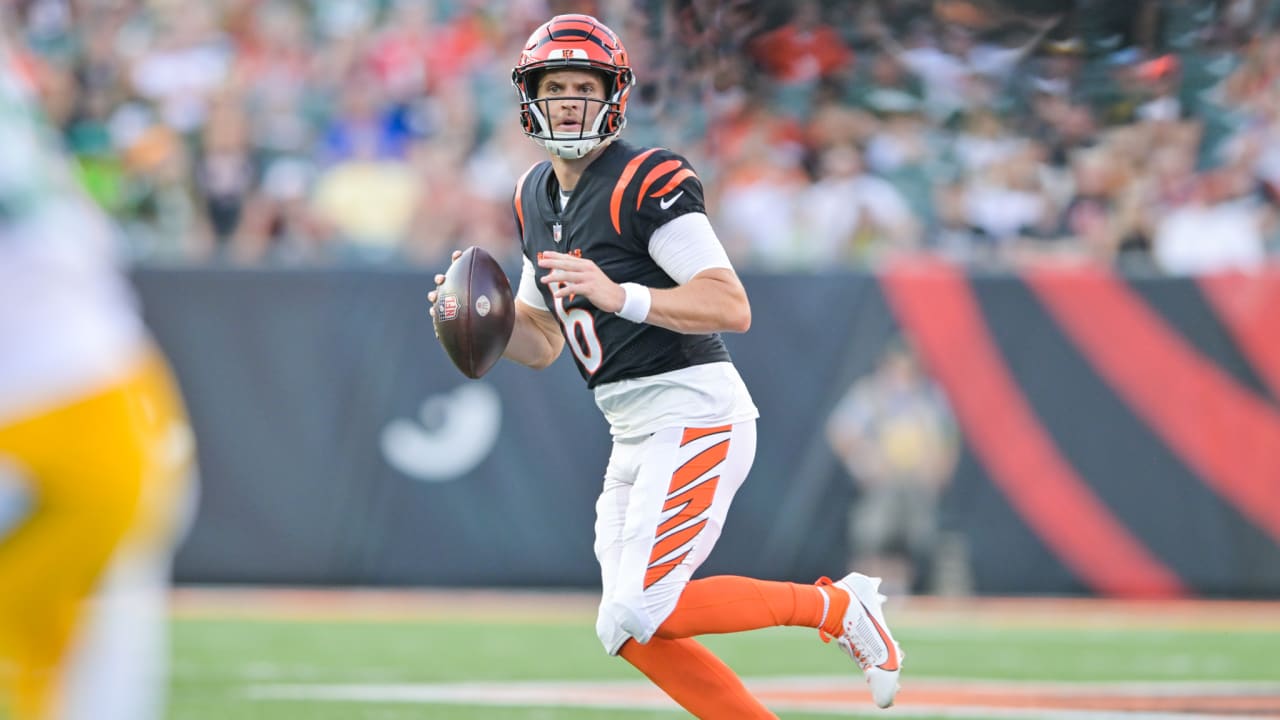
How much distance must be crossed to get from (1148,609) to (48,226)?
25.3 ft

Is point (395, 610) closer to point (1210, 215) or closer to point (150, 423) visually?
point (1210, 215)

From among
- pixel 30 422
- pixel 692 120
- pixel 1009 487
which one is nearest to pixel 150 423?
pixel 30 422

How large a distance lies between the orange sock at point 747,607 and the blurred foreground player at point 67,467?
2.21 metres

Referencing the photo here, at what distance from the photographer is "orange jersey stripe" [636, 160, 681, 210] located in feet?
14.0

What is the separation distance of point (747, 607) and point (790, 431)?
504cm

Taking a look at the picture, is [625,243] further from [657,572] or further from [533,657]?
[533,657]

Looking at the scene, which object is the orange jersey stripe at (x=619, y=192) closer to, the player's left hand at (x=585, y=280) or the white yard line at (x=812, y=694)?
the player's left hand at (x=585, y=280)

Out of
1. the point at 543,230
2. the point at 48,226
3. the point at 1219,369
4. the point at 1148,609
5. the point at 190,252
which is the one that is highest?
the point at 48,226

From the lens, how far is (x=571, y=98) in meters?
4.36

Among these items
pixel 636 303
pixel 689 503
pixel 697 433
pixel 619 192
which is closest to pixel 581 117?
pixel 619 192

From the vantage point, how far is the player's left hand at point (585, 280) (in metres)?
4.06

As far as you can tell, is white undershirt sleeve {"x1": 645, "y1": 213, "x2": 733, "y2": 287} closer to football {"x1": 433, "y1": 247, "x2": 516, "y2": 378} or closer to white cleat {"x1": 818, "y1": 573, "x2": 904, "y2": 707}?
football {"x1": 433, "y1": 247, "x2": 516, "y2": 378}

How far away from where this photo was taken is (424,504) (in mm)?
9281

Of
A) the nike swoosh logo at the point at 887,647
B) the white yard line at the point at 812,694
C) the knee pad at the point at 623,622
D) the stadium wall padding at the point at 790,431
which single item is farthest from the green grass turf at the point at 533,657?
the knee pad at the point at 623,622
